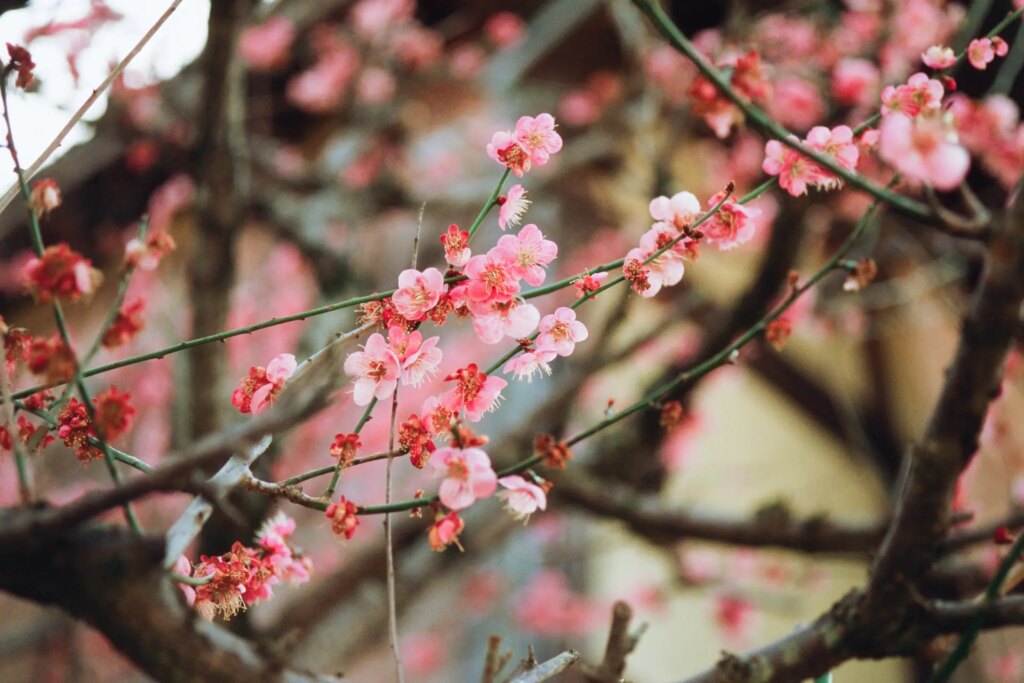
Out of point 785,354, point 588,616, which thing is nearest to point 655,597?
point 588,616

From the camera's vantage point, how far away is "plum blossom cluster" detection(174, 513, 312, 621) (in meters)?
1.12

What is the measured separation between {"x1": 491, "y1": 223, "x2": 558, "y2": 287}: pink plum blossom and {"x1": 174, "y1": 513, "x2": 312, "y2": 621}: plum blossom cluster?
0.57 m

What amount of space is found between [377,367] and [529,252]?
0.96 ft

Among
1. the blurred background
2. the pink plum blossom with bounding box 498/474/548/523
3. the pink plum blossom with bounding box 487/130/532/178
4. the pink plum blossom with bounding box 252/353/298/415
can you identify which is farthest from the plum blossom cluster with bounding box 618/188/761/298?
the blurred background

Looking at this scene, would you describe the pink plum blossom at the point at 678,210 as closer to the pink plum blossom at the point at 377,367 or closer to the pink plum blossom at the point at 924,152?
the pink plum blossom at the point at 924,152

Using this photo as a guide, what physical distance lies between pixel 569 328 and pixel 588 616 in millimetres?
3202

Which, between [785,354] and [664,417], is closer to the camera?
[664,417]

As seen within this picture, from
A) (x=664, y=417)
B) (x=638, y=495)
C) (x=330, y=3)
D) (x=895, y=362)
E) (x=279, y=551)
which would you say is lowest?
(x=895, y=362)

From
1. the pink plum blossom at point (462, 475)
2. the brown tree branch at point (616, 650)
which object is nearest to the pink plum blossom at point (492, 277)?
the pink plum blossom at point (462, 475)

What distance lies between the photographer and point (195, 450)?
814 millimetres

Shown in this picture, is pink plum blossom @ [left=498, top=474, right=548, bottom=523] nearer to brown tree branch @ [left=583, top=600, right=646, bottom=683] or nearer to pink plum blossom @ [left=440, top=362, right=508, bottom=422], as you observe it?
pink plum blossom @ [left=440, top=362, right=508, bottom=422]

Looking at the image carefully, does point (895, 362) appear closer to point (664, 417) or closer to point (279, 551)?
point (664, 417)

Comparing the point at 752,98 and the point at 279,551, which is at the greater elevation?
the point at 752,98

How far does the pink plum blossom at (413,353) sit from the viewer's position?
Result: 3.81 feet
